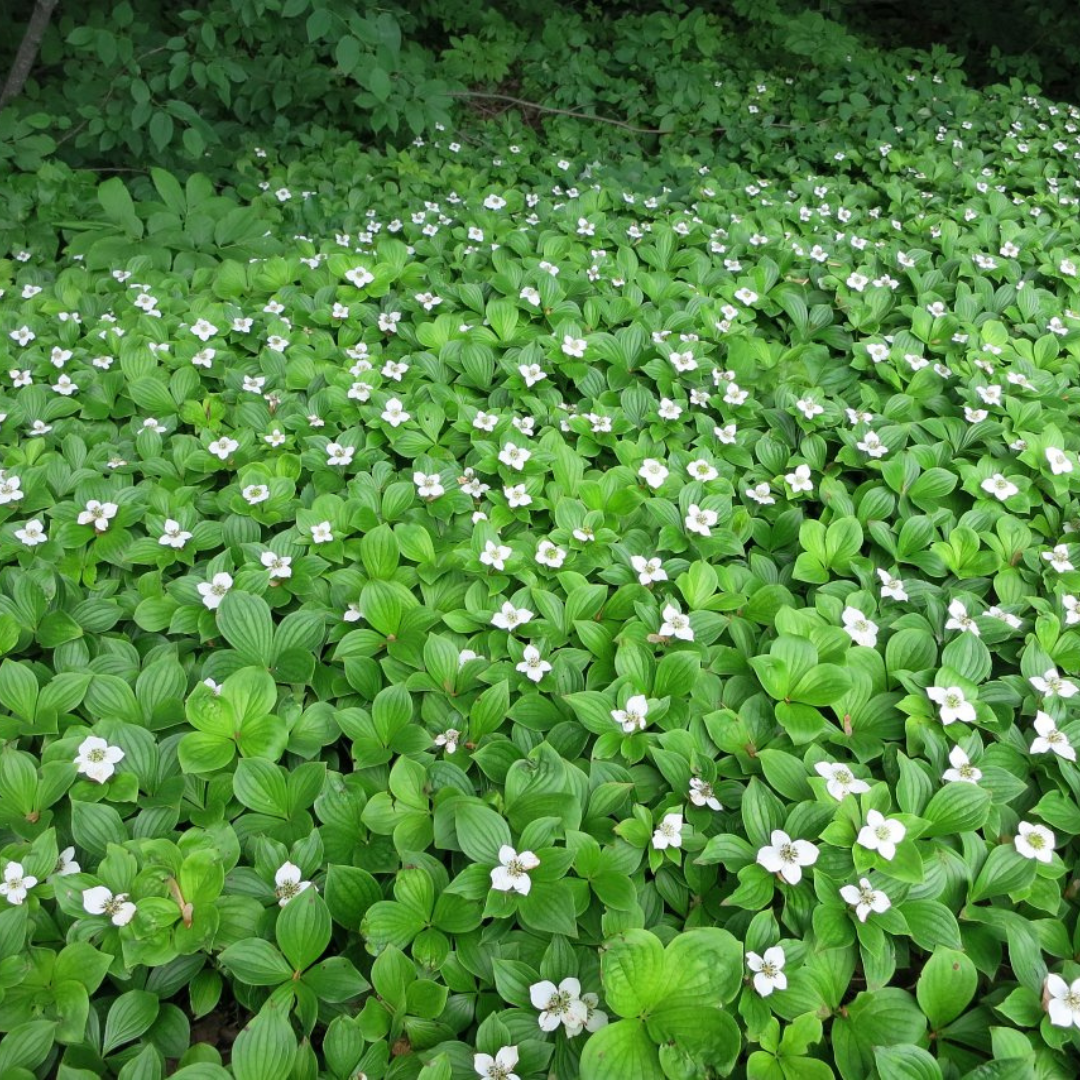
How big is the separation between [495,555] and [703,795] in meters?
0.93

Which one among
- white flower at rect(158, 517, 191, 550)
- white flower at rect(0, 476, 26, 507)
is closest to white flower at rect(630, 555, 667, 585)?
white flower at rect(158, 517, 191, 550)

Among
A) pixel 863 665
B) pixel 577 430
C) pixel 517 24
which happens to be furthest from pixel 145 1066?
pixel 517 24

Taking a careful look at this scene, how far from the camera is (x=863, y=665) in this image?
203 centimetres

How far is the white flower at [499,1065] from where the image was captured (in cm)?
138

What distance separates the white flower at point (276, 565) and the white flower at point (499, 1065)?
4.58ft

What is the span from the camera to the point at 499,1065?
4.54 ft

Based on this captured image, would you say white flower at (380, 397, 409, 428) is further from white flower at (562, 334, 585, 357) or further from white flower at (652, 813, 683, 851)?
white flower at (652, 813, 683, 851)

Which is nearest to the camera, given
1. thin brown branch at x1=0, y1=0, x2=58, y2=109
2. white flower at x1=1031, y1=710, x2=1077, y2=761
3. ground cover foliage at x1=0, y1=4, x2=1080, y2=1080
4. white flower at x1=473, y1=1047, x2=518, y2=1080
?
white flower at x1=473, y1=1047, x2=518, y2=1080

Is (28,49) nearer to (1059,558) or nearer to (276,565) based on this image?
(276,565)

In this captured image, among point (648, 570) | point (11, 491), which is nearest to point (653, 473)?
point (648, 570)

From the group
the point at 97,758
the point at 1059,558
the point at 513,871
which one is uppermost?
the point at 1059,558

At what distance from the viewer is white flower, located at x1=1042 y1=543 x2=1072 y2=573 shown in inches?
90.7

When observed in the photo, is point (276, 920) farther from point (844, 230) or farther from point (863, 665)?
point (844, 230)

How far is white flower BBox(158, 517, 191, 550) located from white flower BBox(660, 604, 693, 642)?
4.93ft
